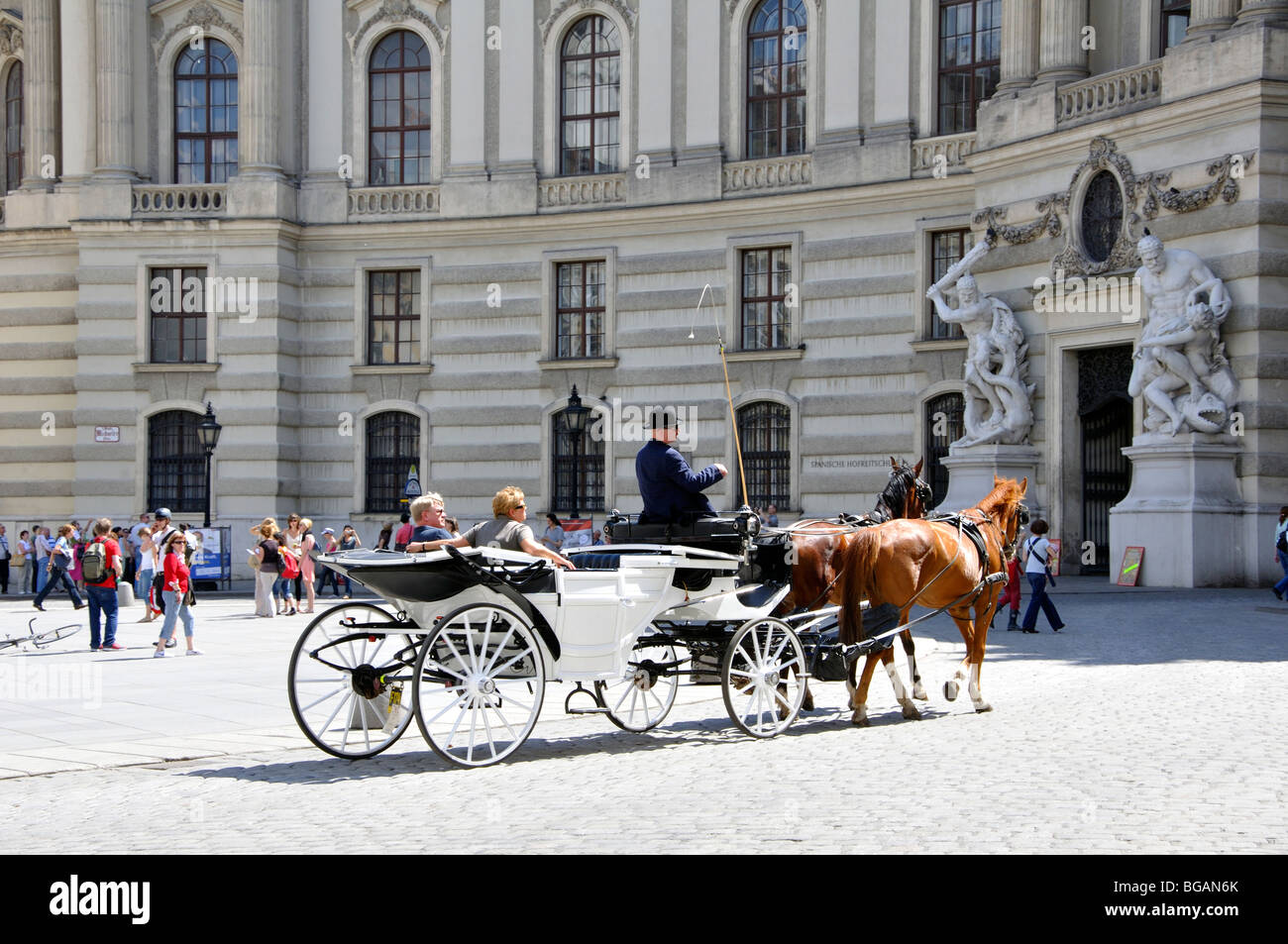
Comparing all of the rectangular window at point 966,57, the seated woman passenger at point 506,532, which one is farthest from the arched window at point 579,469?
the seated woman passenger at point 506,532

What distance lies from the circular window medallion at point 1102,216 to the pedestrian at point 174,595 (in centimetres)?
1751

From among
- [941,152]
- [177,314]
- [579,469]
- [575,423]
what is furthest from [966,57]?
[177,314]

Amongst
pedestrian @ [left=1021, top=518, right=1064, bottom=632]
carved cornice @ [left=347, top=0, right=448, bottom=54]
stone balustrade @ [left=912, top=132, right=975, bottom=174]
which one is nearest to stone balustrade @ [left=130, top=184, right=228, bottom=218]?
carved cornice @ [left=347, top=0, right=448, bottom=54]

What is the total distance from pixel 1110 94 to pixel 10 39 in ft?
94.7

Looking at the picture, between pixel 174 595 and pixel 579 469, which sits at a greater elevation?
pixel 579 469

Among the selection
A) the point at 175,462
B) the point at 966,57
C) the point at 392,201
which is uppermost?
the point at 966,57

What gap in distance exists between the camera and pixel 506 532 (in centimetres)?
1140

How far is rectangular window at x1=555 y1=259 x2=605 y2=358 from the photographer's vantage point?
37.7 metres

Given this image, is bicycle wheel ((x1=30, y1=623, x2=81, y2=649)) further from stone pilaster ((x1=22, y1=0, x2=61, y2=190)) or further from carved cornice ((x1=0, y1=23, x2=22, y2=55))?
carved cornice ((x1=0, y1=23, x2=22, y2=55))

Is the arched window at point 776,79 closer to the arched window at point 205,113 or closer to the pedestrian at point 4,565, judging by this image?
the arched window at point 205,113

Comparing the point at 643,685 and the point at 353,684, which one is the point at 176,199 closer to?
the point at 643,685

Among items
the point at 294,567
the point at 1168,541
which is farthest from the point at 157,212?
the point at 1168,541

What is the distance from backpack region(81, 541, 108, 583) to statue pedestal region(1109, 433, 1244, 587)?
54.8 feet
